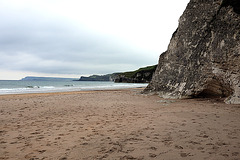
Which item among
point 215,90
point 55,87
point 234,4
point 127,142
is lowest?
point 127,142

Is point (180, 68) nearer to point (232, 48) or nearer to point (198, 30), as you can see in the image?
point (198, 30)

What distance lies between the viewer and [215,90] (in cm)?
1389

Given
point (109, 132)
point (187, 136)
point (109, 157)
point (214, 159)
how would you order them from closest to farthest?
point (214, 159)
point (109, 157)
point (187, 136)
point (109, 132)

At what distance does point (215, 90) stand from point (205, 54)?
3.13 meters

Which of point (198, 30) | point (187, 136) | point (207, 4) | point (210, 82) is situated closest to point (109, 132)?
point (187, 136)

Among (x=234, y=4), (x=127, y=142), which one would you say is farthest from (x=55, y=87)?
(x=127, y=142)

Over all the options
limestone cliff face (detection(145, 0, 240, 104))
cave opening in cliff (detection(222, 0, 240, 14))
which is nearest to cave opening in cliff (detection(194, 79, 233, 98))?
limestone cliff face (detection(145, 0, 240, 104))

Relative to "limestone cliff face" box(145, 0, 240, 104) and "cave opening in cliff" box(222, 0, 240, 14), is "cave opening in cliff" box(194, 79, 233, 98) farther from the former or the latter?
"cave opening in cliff" box(222, 0, 240, 14)

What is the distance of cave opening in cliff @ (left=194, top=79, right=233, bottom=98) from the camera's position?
1303 cm

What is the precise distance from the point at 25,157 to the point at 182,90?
14086 millimetres

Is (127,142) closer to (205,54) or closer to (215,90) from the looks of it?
(215,90)

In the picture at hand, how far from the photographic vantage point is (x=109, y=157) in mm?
3857

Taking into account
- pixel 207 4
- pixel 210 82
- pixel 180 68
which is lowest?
pixel 210 82

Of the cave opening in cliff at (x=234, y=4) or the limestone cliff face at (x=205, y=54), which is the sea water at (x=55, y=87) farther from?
the cave opening in cliff at (x=234, y=4)
